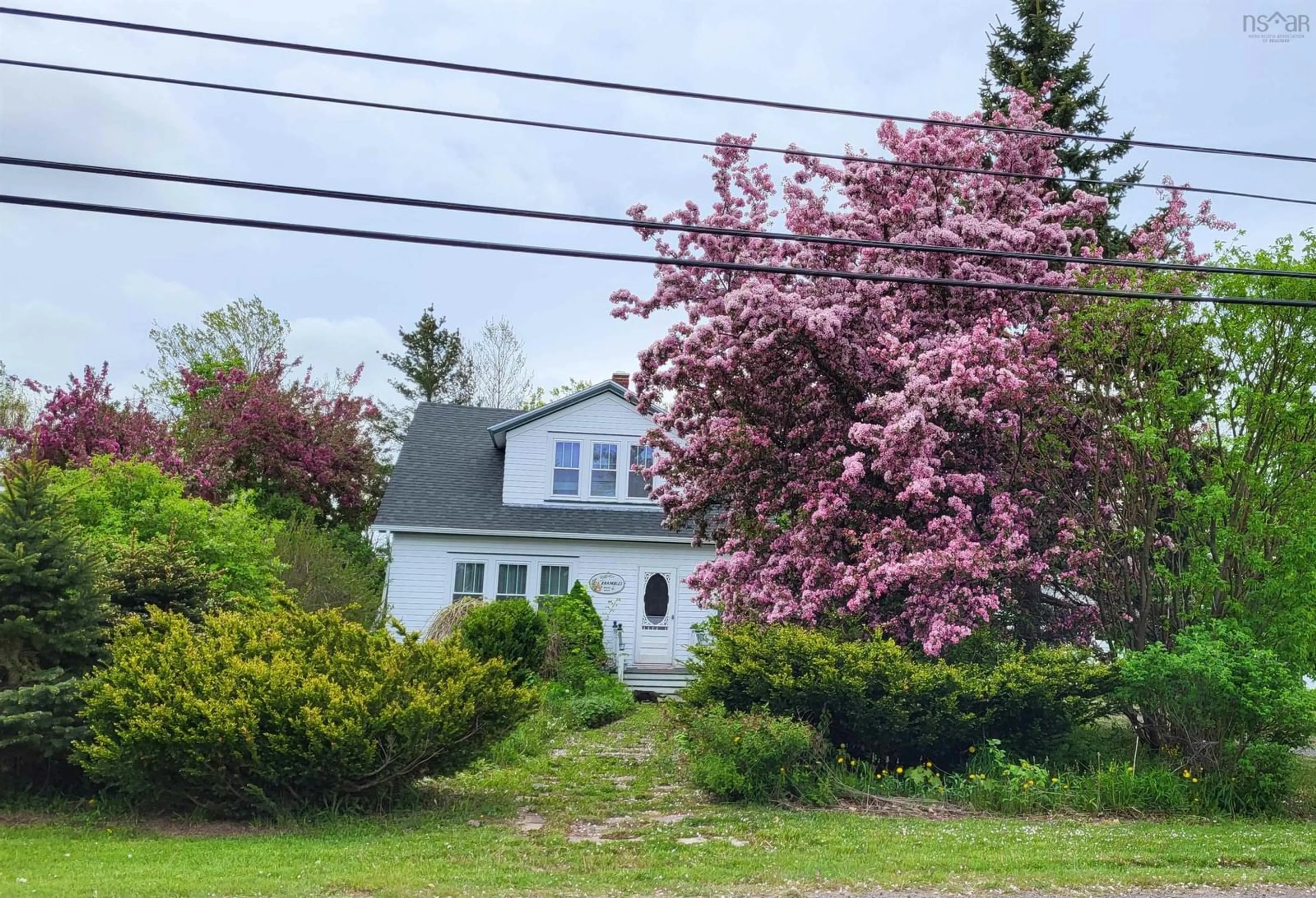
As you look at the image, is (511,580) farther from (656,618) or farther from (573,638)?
(573,638)

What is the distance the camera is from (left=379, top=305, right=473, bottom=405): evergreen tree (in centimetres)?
4144

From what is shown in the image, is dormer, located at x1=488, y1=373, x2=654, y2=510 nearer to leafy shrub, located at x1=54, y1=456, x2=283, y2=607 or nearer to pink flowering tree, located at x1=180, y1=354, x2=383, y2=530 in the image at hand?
pink flowering tree, located at x1=180, y1=354, x2=383, y2=530

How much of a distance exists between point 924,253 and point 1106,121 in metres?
11.7

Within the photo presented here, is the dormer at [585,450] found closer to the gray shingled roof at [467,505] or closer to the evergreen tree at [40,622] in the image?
the gray shingled roof at [467,505]

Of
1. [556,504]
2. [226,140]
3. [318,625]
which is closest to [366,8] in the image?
[226,140]

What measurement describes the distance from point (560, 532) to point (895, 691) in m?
11.6

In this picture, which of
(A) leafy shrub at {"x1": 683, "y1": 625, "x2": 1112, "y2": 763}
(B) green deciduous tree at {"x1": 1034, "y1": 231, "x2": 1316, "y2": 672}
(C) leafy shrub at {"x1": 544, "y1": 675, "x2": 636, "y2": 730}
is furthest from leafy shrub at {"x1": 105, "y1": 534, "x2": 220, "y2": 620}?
(B) green deciduous tree at {"x1": 1034, "y1": 231, "x2": 1316, "y2": 672}

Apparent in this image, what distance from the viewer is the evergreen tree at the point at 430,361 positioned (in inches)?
A: 1631

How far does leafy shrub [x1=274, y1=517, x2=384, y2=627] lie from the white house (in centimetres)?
69

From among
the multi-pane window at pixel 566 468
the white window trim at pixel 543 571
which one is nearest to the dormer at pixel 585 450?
the multi-pane window at pixel 566 468

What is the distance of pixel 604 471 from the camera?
2192 centimetres

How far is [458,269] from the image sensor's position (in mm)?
14977

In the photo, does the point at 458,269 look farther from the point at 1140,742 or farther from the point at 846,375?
the point at 1140,742

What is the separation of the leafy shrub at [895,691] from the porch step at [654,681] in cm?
900
